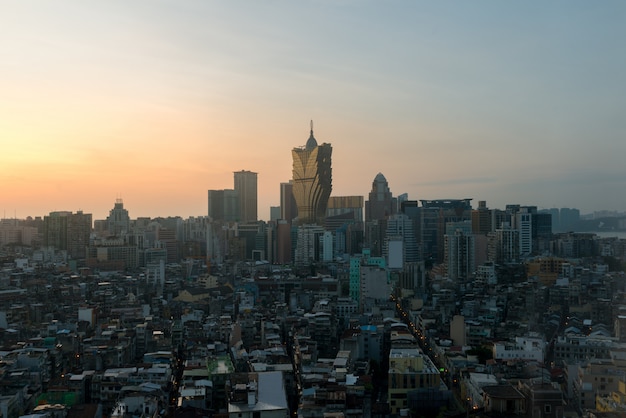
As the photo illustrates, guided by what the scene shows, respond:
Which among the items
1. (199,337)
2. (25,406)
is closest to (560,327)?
(199,337)

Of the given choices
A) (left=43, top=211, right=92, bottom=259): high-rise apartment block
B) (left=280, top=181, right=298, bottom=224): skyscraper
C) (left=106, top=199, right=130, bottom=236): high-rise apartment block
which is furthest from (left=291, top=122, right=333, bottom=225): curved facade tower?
(left=43, top=211, right=92, bottom=259): high-rise apartment block

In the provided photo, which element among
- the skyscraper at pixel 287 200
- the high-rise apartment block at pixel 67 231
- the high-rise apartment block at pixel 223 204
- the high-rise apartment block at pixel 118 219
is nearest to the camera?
the high-rise apartment block at pixel 67 231

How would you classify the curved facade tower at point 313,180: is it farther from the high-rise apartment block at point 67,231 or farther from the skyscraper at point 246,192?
the high-rise apartment block at point 67,231

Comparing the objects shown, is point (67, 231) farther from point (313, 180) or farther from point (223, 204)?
point (223, 204)

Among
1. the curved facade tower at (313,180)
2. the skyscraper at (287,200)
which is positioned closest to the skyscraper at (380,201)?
the curved facade tower at (313,180)

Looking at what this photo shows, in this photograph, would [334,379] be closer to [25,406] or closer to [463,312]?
[25,406]

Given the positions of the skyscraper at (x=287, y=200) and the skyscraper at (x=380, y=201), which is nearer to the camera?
the skyscraper at (x=380, y=201)

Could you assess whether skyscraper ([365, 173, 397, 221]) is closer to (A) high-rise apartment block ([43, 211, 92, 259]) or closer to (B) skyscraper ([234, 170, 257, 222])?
(B) skyscraper ([234, 170, 257, 222])
